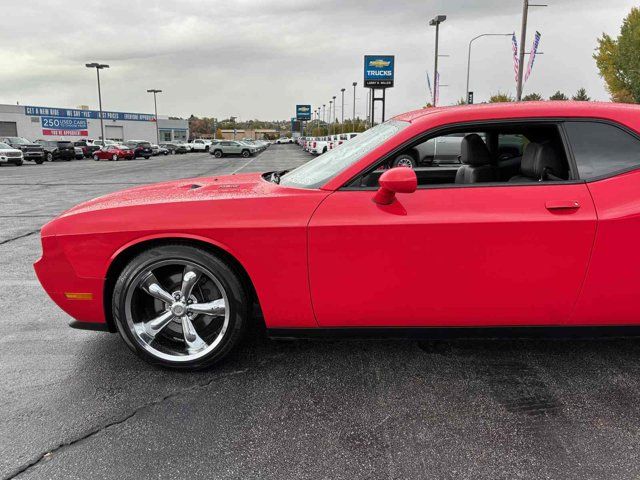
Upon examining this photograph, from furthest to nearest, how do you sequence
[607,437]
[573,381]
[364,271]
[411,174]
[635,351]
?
[635,351] → [573,381] → [364,271] → [411,174] → [607,437]

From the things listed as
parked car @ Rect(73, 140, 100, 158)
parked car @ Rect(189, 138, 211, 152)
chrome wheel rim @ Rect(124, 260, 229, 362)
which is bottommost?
chrome wheel rim @ Rect(124, 260, 229, 362)

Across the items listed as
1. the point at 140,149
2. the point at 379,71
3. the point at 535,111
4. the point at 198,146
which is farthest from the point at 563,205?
the point at 198,146

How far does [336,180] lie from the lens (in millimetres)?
2758

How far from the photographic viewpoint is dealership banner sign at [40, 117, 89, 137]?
68.8 m

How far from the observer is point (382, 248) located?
261cm

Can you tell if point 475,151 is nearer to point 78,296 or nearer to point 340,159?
point 340,159

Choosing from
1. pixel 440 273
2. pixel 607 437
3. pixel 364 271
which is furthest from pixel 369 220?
pixel 607 437

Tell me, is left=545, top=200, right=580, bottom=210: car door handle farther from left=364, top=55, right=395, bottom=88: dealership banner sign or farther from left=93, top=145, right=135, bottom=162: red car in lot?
left=364, top=55, right=395, bottom=88: dealership banner sign

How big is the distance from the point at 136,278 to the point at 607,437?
2.52 metres

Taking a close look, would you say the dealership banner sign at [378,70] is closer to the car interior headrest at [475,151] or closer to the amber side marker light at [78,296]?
the car interior headrest at [475,151]

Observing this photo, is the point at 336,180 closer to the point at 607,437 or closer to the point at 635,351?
the point at 607,437

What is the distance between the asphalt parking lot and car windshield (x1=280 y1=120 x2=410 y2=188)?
1117 millimetres

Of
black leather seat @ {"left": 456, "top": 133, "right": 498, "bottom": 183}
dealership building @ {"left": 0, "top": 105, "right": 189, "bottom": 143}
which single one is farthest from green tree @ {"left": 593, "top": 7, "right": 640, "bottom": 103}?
dealership building @ {"left": 0, "top": 105, "right": 189, "bottom": 143}

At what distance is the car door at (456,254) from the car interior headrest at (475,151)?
653mm
